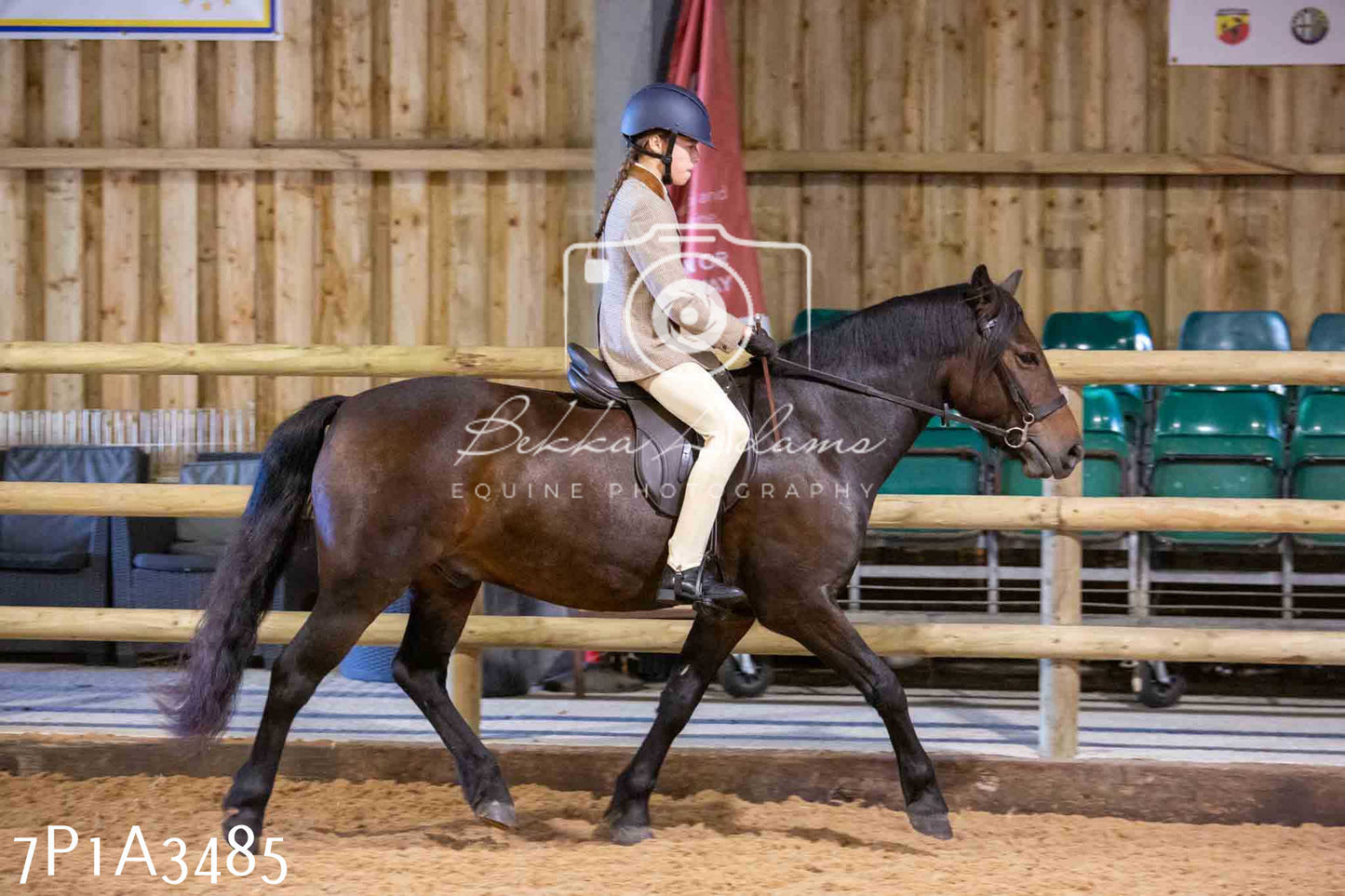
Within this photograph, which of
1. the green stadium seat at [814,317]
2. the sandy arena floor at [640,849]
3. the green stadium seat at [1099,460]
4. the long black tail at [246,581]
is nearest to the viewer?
the sandy arena floor at [640,849]

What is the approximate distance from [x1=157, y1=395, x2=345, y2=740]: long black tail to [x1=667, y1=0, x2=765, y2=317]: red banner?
138 inches

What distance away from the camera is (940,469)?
6.44m

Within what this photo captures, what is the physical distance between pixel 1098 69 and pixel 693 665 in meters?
6.00

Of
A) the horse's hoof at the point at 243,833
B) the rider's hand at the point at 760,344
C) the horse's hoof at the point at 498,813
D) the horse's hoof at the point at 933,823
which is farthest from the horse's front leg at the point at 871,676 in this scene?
the horse's hoof at the point at 243,833

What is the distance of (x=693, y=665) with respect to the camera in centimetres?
400

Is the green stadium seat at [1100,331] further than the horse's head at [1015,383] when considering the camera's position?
Yes

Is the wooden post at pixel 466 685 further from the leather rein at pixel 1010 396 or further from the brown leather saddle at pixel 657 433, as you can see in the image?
the leather rein at pixel 1010 396

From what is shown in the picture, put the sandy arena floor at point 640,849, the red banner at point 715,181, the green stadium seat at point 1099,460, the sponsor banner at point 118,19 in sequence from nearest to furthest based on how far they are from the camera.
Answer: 1. the sandy arena floor at point 640,849
2. the green stadium seat at point 1099,460
3. the red banner at point 715,181
4. the sponsor banner at point 118,19

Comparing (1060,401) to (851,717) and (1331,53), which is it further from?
(1331,53)

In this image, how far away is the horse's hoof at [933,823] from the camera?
3.76 meters

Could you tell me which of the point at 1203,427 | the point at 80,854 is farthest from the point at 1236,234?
the point at 80,854

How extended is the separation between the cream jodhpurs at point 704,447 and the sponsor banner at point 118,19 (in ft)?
20.6

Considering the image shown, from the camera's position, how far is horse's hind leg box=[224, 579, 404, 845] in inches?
144

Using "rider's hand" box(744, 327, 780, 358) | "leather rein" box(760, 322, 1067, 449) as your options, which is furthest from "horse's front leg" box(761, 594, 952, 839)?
"rider's hand" box(744, 327, 780, 358)
